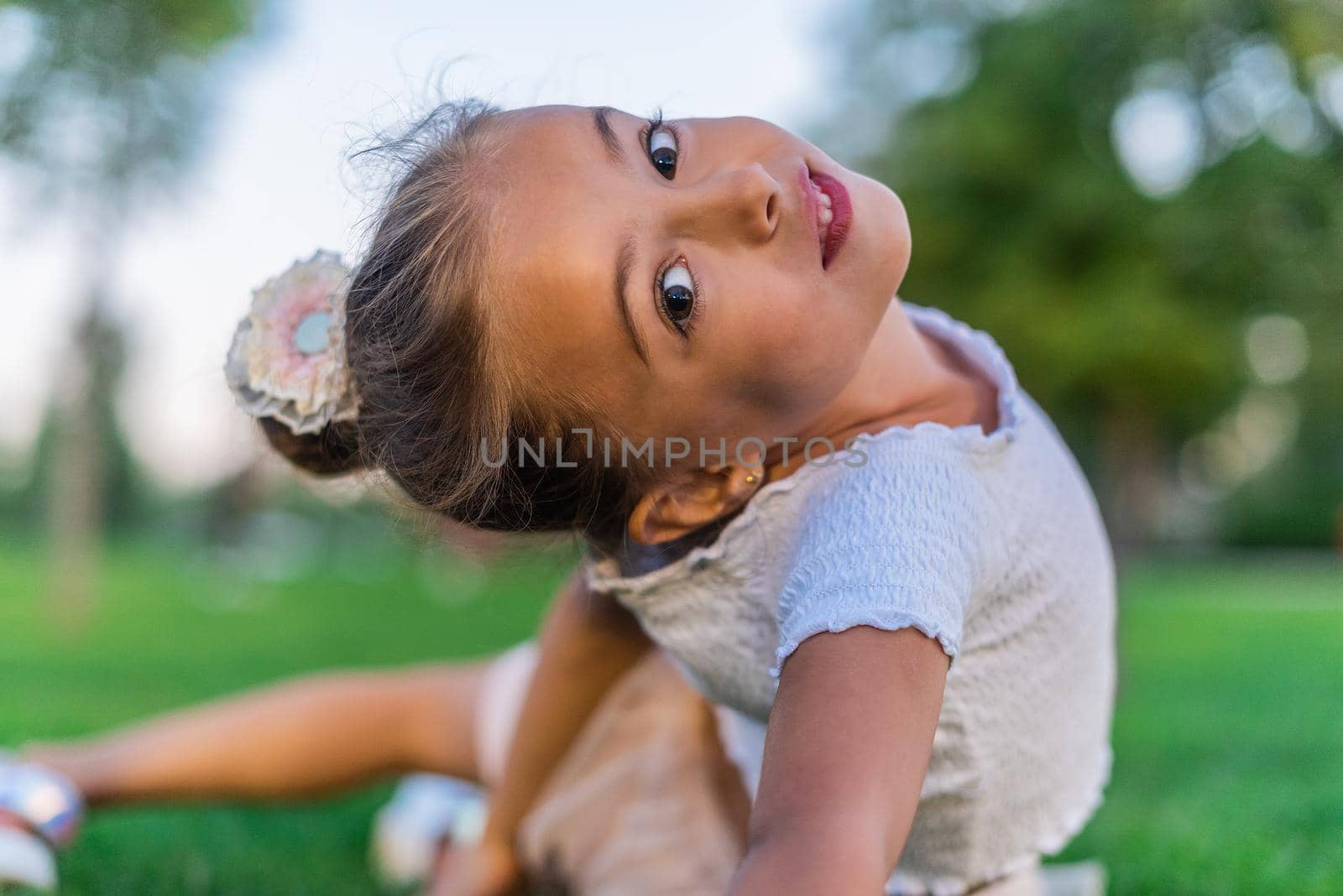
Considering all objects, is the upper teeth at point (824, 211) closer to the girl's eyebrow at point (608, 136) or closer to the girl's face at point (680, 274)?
the girl's face at point (680, 274)

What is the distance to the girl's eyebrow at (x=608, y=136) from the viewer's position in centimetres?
147

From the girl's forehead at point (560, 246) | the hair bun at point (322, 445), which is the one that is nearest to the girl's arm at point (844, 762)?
the girl's forehead at point (560, 246)

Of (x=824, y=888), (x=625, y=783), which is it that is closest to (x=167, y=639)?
(x=625, y=783)

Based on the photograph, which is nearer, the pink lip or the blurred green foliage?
the pink lip

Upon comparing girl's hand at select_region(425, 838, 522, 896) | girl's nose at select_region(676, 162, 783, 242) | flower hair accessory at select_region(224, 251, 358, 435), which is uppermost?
girl's nose at select_region(676, 162, 783, 242)

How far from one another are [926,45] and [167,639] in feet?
49.3

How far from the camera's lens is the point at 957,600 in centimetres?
128

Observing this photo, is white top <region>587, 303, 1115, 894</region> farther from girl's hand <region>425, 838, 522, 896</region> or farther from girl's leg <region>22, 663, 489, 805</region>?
girl's leg <region>22, 663, 489, 805</region>

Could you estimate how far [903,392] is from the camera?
165 centimetres

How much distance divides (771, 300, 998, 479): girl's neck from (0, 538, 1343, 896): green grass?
1.96ft

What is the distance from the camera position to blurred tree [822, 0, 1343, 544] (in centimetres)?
1541

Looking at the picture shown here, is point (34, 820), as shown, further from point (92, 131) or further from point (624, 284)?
point (92, 131)

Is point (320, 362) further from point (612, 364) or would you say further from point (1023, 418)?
point (1023, 418)

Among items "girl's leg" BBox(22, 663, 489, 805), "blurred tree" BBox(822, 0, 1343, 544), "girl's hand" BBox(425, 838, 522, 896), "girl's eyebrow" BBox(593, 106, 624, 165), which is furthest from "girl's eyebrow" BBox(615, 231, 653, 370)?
"blurred tree" BBox(822, 0, 1343, 544)
